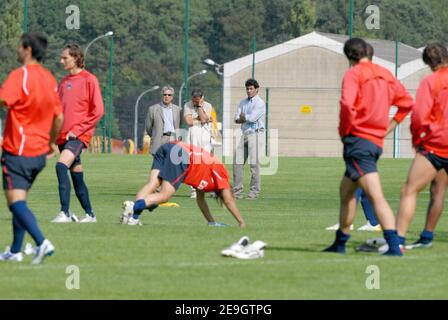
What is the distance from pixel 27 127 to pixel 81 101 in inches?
211

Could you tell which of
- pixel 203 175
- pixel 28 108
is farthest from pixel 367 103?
pixel 203 175

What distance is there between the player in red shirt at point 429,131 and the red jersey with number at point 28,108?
12.1 ft

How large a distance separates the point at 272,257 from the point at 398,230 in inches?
60.2

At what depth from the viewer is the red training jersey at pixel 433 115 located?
13164 mm

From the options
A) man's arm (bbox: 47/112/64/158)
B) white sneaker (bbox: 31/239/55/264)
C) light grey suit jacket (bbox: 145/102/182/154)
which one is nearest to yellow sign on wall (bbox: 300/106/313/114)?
light grey suit jacket (bbox: 145/102/182/154)

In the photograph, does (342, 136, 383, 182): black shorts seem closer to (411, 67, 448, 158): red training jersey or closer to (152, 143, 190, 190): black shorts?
(411, 67, 448, 158): red training jersey

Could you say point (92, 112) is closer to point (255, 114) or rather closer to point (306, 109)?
point (255, 114)

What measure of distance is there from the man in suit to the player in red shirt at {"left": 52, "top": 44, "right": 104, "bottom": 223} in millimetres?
6389

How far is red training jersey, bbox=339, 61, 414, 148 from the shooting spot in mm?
12398

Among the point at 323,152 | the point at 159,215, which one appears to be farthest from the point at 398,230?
the point at 323,152

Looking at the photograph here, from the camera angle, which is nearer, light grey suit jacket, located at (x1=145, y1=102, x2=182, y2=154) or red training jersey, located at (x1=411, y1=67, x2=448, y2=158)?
red training jersey, located at (x1=411, y1=67, x2=448, y2=158)

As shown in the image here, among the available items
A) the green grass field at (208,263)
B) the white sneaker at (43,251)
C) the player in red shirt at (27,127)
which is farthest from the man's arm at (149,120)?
the white sneaker at (43,251)

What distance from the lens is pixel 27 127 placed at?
460 inches

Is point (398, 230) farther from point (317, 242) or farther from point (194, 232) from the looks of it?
point (194, 232)
